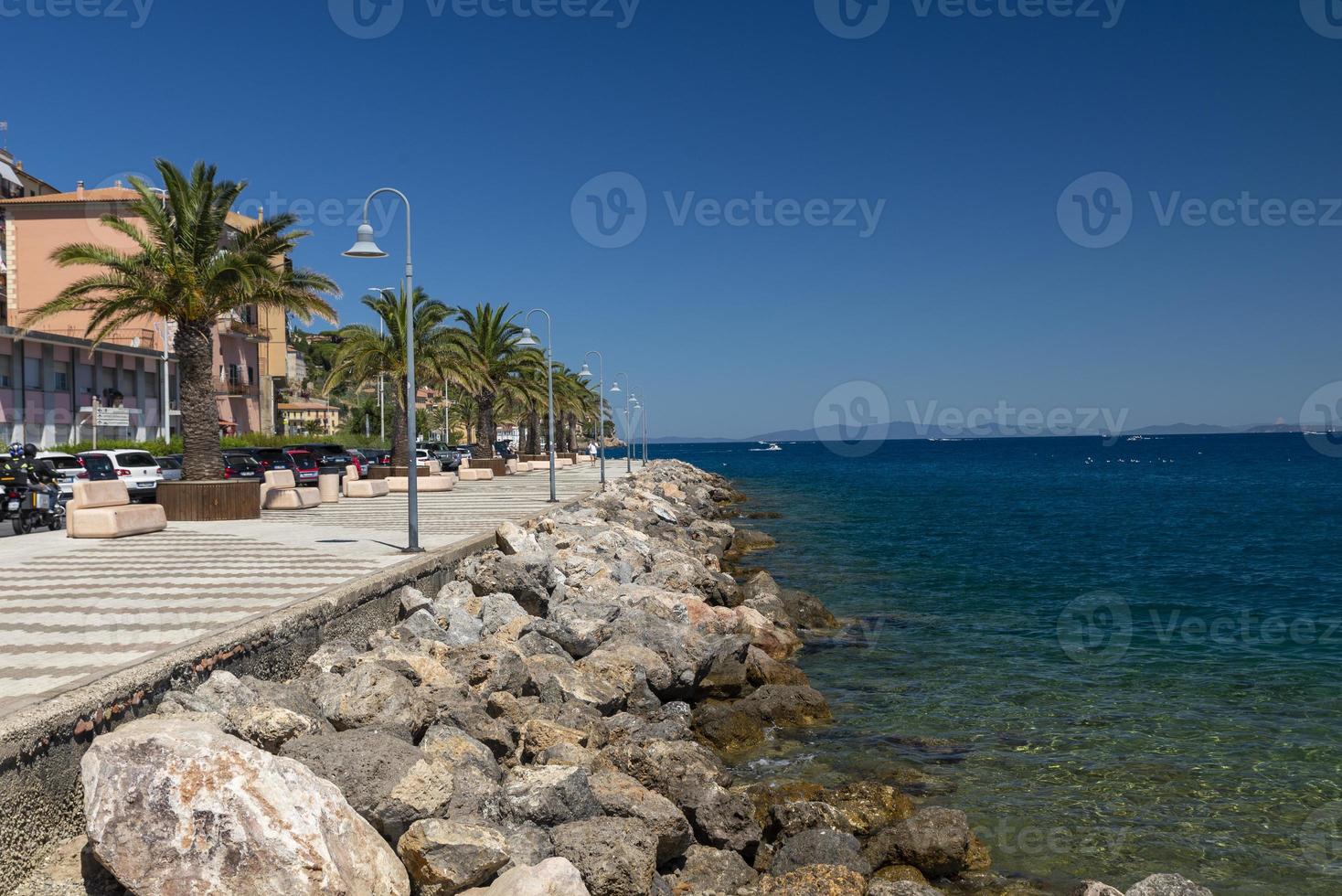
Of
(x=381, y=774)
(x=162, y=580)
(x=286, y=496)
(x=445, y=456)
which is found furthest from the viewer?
(x=445, y=456)

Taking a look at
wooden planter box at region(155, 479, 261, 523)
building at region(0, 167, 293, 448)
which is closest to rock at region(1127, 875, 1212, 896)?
wooden planter box at region(155, 479, 261, 523)

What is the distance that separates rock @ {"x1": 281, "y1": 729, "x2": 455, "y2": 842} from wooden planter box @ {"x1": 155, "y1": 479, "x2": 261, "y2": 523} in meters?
16.7

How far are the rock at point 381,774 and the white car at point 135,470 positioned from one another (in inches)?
936

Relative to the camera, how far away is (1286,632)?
A: 1705 centimetres

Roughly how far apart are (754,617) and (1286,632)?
9.48 meters

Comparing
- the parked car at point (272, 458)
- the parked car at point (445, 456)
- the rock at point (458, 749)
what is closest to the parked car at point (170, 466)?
the parked car at point (272, 458)

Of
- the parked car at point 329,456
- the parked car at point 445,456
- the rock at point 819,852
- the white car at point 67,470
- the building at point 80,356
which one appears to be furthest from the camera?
the parked car at point 445,456

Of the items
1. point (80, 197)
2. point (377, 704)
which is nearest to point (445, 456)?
point (80, 197)

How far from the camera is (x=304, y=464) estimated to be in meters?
36.1

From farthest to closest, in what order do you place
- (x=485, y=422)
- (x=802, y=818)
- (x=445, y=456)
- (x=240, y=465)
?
(x=445, y=456), (x=485, y=422), (x=240, y=465), (x=802, y=818)

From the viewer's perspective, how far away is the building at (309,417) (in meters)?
87.1

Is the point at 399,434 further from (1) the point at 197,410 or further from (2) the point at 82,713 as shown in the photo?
(2) the point at 82,713

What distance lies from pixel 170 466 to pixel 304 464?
5115mm

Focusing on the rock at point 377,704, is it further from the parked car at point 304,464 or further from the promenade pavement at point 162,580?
the parked car at point 304,464
